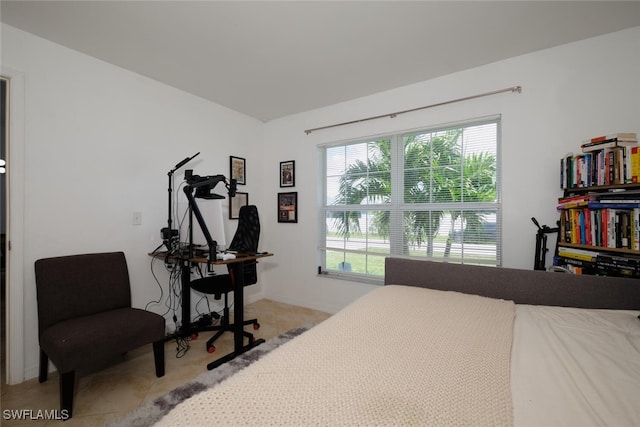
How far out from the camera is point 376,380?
851 millimetres

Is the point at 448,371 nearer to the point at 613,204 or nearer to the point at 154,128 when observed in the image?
the point at 613,204

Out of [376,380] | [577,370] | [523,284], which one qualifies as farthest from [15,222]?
[523,284]

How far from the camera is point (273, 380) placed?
84 cm

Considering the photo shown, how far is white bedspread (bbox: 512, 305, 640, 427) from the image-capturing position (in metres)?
0.74

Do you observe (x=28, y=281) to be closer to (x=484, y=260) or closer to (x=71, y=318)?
(x=71, y=318)

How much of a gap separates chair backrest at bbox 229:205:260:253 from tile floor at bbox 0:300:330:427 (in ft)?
2.98

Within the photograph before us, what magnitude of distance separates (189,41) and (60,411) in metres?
2.62

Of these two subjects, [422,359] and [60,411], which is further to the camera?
[60,411]

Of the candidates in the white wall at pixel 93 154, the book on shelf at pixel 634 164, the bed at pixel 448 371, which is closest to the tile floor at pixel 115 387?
the white wall at pixel 93 154

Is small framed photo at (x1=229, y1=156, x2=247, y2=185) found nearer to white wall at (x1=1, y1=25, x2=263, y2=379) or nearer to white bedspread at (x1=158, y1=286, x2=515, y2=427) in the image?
white wall at (x1=1, y1=25, x2=263, y2=379)

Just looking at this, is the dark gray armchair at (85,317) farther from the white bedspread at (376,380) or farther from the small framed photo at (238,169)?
the small framed photo at (238,169)

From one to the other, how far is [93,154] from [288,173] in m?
2.04

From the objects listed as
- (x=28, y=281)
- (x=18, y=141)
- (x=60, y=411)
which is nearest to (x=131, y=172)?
(x=18, y=141)

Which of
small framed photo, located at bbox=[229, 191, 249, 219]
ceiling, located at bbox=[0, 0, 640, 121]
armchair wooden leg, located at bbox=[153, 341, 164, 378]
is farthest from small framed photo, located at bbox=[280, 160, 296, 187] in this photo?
armchair wooden leg, located at bbox=[153, 341, 164, 378]
